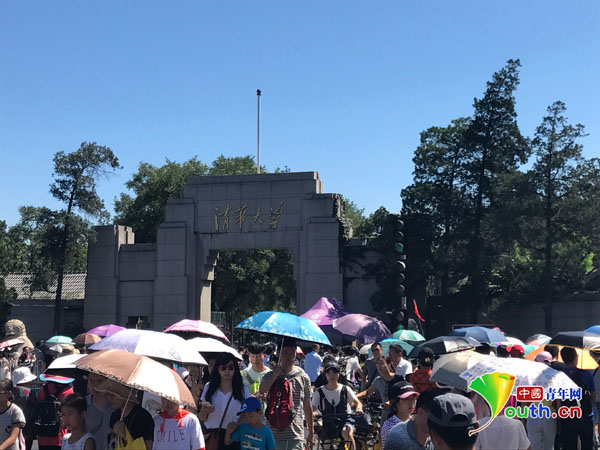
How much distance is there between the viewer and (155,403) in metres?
6.87

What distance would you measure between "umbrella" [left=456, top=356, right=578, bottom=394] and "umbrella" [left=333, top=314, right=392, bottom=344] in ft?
42.7

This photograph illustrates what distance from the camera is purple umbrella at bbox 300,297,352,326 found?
973 inches

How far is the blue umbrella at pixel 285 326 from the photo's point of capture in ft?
28.7

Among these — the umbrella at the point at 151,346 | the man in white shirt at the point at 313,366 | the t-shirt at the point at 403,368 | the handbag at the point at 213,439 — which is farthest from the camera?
the man in white shirt at the point at 313,366

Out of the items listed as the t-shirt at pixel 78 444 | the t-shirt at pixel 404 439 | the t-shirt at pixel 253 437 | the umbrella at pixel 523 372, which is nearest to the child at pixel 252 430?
the t-shirt at pixel 253 437

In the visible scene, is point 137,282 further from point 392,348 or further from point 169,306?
point 392,348

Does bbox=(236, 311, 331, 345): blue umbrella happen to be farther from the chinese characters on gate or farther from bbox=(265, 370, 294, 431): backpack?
the chinese characters on gate

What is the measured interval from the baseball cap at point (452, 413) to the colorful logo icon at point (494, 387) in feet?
6.84

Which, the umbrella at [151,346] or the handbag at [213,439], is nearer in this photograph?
the umbrella at [151,346]

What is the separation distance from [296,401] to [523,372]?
2.74m

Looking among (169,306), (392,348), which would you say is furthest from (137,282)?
(392,348)

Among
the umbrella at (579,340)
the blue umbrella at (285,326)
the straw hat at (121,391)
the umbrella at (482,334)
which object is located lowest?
the straw hat at (121,391)

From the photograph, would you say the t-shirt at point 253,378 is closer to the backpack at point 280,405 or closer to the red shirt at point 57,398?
the backpack at point 280,405

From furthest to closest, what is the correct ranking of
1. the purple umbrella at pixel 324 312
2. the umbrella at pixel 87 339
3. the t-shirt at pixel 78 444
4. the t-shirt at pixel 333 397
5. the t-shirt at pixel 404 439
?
the purple umbrella at pixel 324 312 < the umbrella at pixel 87 339 < the t-shirt at pixel 333 397 < the t-shirt at pixel 78 444 < the t-shirt at pixel 404 439
